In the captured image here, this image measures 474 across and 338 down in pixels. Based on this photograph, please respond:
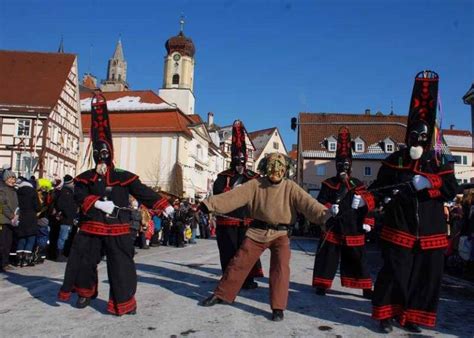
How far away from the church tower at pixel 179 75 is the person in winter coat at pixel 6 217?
54.5 meters

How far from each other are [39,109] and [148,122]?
61.0ft

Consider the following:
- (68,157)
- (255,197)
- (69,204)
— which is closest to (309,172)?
(68,157)

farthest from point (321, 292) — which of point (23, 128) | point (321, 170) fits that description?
point (321, 170)

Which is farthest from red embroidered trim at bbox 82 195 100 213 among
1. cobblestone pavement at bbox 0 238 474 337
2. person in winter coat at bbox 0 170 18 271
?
person in winter coat at bbox 0 170 18 271

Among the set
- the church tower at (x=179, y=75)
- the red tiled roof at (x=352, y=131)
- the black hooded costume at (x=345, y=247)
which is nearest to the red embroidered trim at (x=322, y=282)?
the black hooded costume at (x=345, y=247)

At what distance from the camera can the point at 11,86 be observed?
3512 centimetres

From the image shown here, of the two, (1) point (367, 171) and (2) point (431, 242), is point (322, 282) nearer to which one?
(2) point (431, 242)

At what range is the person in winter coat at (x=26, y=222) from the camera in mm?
9820

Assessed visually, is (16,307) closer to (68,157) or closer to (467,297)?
(467,297)

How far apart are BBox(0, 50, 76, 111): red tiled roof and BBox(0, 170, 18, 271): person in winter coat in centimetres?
2663

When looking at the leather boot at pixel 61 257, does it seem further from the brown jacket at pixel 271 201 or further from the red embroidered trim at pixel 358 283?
the red embroidered trim at pixel 358 283

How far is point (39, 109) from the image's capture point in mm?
34125

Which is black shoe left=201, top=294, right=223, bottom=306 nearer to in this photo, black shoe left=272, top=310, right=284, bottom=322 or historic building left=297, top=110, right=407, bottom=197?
black shoe left=272, top=310, right=284, bottom=322

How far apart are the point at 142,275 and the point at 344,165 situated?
4.11 metres
